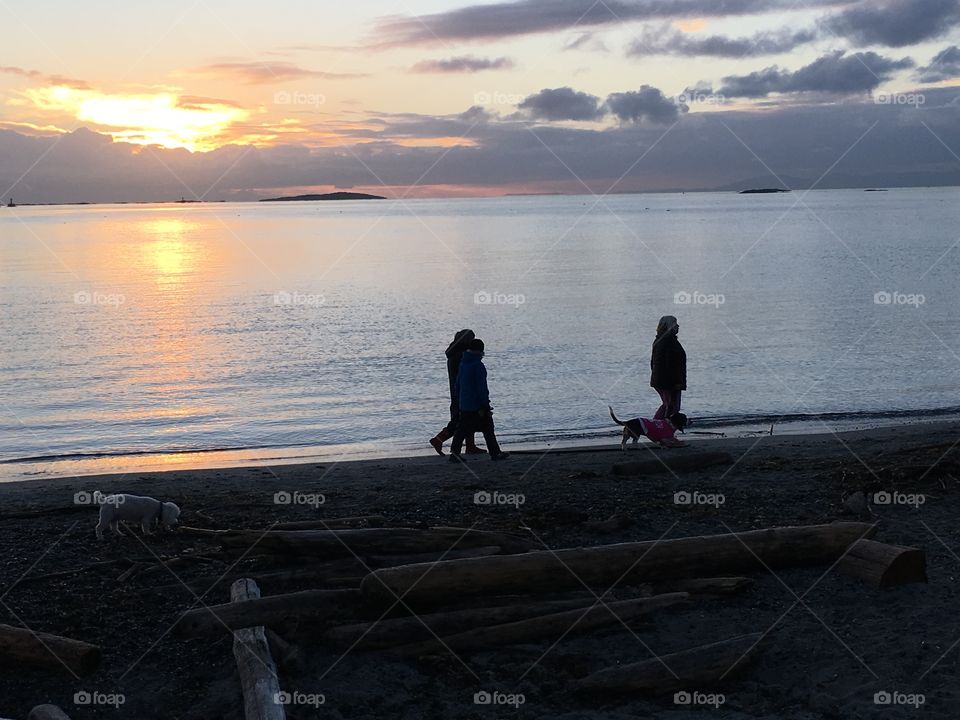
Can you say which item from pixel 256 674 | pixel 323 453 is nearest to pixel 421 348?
pixel 323 453

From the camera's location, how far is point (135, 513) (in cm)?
1039

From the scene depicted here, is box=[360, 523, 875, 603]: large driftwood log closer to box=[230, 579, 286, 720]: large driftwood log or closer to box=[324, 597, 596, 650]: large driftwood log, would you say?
box=[324, 597, 596, 650]: large driftwood log

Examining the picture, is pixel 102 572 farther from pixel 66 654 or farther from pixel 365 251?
pixel 365 251

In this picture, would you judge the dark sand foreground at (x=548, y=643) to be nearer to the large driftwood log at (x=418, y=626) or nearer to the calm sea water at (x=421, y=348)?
the large driftwood log at (x=418, y=626)

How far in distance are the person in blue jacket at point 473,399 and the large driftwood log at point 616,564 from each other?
262 inches

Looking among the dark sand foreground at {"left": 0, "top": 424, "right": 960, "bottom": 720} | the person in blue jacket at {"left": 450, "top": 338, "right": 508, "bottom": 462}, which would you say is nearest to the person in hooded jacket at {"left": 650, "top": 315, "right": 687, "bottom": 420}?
the person in blue jacket at {"left": 450, "top": 338, "right": 508, "bottom": 462}

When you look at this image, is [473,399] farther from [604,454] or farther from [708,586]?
[708,586]

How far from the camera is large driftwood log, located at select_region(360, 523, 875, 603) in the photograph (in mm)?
8336

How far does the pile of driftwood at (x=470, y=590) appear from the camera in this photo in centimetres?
769

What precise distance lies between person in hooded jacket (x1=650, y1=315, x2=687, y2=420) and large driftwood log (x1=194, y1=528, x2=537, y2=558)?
7592 millimetres

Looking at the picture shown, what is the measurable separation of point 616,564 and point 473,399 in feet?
23.0

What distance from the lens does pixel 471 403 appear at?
614 inches

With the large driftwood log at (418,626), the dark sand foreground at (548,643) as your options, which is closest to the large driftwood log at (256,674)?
the dark sand foreground at (548,643)

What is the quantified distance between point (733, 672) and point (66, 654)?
527 centimetres
